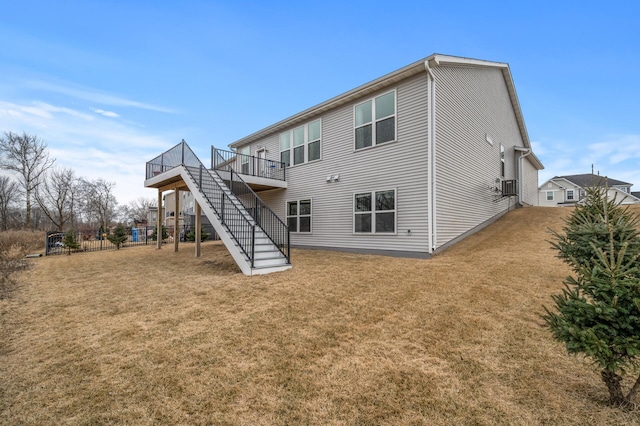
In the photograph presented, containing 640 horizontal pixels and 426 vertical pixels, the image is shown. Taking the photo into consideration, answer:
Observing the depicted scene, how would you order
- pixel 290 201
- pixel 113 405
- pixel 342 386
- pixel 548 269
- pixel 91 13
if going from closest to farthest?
pixel 113 405, pixel 342 386, pixel 548 269, pixel 91 13, pixel 290 201

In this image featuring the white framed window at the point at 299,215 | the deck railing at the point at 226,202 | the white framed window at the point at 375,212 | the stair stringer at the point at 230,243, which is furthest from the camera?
the white framed window at the point at 299,215

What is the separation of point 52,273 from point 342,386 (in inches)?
392

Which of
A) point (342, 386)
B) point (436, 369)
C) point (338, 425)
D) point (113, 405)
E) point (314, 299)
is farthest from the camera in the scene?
point (314, 299)

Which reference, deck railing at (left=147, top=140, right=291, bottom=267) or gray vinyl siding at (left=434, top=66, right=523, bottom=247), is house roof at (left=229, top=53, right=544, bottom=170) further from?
deck railing at (left=147, top=140, right=291, bottom=267)

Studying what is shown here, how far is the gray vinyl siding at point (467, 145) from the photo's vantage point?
8.95 meters

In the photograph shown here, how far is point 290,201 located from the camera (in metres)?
12.8

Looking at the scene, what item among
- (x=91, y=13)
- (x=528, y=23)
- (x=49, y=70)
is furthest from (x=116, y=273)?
(x=528, y=23)

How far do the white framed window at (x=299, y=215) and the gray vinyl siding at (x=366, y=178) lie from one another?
234mm

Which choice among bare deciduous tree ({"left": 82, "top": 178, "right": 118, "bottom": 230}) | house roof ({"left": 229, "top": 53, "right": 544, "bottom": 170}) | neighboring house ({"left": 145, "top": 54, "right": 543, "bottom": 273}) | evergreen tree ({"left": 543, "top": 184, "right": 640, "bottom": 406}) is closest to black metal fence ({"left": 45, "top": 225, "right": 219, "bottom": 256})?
neighboring house ({"left": 145, "top": 54, "right": 543, "bottom": 273})

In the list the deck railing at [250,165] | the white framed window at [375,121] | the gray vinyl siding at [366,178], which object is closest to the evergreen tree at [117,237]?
the deck railing at [250,165]

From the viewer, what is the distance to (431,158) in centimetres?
840

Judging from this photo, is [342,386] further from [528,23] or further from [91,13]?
[528,23]

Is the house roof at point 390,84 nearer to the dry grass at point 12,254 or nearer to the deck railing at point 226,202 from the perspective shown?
the deck railing at point 226,202

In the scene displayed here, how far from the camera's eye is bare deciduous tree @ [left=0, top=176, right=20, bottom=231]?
26.7 m
